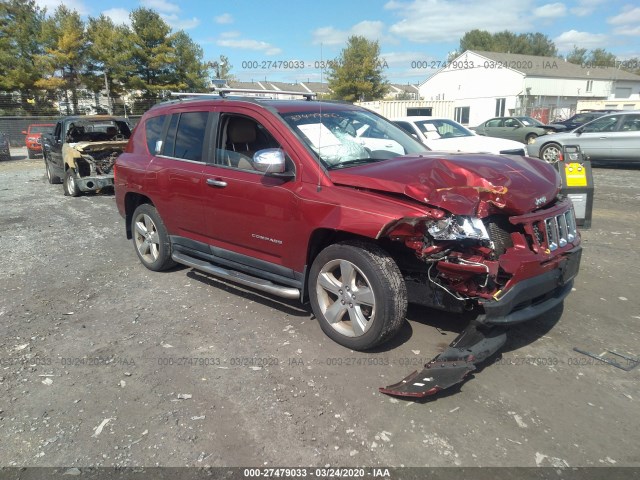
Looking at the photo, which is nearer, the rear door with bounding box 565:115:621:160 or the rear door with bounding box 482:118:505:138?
the rear door with bounding box 565:115:621:160

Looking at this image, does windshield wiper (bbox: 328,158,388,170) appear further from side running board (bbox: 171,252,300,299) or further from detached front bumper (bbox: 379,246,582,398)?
detached front bumper (bbox: 379,246,582,398)

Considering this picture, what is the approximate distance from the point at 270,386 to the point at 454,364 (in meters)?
1.27

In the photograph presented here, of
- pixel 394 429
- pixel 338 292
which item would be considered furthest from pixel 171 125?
pixel 394 429

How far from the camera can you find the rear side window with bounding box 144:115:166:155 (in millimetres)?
5367

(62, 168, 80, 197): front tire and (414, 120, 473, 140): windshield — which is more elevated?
(414, 120, 473, 140): windshield

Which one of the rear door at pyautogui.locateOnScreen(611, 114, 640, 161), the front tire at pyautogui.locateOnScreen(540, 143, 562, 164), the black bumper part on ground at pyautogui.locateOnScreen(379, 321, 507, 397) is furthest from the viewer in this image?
the front tire at pyautogui.locateOnScreen(540, 143, 562, 164)

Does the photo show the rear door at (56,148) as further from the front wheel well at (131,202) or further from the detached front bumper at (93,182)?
the front wheel well at (131,202)

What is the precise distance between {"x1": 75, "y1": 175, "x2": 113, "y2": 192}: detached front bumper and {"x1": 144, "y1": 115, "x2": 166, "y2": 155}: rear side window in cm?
605

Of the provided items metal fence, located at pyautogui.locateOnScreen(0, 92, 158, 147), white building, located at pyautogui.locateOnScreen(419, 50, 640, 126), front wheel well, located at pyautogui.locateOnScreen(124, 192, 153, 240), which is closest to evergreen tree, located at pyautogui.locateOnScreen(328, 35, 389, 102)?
white building, located at pyautogui.locateOnScreen(419, 50, 640, 126)

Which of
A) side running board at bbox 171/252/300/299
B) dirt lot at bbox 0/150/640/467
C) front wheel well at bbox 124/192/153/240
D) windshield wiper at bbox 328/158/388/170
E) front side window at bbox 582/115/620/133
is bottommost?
dirt lot at bbox 0/150/640/467

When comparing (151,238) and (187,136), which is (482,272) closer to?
(187,136)

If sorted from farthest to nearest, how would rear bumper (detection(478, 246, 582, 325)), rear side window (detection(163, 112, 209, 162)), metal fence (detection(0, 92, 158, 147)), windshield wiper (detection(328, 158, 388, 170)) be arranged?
metal fence (detection(0, 92, 158, 147)) < rear side window (detection(163, 112, 209, 162)) < windshield wiper (detection(328, 158, 388, 170)) < rear bumper (detection(478, 246, 582, 325))

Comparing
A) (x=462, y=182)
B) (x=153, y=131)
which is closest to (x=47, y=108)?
(x=153, y=131)

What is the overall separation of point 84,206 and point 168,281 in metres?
5.98
